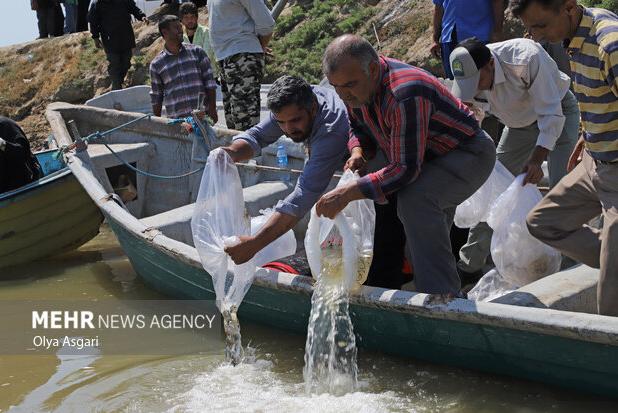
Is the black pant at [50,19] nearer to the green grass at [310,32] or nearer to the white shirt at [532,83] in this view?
the green grass at [310,32]

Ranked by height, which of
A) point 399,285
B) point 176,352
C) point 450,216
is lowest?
point 176,352

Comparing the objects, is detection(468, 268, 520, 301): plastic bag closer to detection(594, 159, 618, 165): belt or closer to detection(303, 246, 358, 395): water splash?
detection(303, 246, 358, 395): water splash

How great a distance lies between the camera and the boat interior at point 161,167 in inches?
260

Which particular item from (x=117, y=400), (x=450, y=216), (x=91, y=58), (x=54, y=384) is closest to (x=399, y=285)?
(x=450, y=216)

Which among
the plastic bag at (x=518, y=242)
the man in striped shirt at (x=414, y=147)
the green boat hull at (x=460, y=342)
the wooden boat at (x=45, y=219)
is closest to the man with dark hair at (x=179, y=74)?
the wooden boat at (x=45, y=219)

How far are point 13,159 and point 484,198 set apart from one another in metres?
4.13

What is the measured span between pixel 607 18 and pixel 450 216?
1.39 meters

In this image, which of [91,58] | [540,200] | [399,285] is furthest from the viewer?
[91,58]

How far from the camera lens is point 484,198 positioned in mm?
5082

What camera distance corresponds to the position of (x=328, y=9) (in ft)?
45.3

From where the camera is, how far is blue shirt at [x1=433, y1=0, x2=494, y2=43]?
6.42 meters

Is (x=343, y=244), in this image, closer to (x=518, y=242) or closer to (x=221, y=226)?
(x=221, y=226)

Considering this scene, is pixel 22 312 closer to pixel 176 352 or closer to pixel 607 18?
pixel 176 352

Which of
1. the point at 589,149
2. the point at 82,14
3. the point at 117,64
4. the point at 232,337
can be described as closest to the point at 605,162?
the point at 589,149
